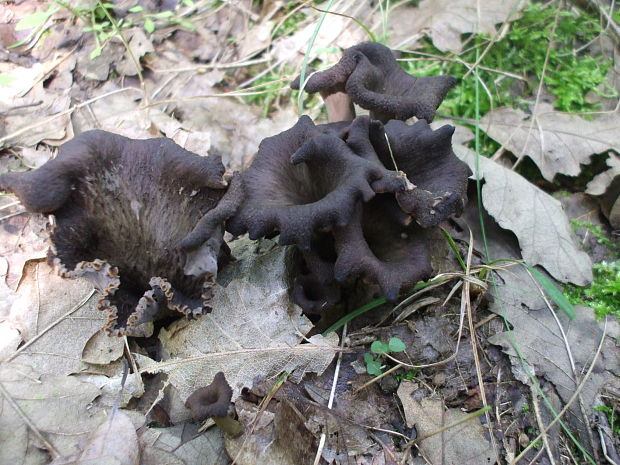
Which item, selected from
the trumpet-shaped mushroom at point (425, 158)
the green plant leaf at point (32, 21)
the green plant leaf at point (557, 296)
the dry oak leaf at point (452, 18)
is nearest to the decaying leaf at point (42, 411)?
the trumpet-shaped mushroom at point (425, 158)

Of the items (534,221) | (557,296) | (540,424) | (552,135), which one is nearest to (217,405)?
(540,424)

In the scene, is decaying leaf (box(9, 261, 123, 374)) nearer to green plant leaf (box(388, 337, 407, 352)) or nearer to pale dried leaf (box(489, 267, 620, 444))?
green plant leaf (box(388, 337, 407, 352))

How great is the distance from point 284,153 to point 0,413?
225 centimetres

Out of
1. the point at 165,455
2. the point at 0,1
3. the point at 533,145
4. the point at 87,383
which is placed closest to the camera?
the point at 165,455

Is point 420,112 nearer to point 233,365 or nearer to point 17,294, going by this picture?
point 233,365

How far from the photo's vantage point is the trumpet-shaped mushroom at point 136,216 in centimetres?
293

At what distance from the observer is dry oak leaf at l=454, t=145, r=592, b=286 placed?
141 inches

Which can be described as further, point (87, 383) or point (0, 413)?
point (87, 383)

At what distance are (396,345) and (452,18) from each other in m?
3.57

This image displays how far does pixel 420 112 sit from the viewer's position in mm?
3293

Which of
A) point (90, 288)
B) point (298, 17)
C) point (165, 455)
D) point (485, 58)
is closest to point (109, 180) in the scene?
point (90, 288)

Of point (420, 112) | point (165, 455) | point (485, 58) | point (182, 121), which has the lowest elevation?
point (165, 455)

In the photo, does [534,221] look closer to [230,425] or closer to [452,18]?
[452,18]

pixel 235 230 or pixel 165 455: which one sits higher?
pixel 235 230
